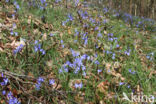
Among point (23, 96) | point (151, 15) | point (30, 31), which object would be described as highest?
point (151, 15)

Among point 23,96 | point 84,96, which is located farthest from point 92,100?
point 23,96

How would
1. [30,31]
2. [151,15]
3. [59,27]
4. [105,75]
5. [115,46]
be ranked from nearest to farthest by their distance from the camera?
[105,75] → [30,31] → [115,46] → [59,27] → [151,15]

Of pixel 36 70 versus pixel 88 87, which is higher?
pixel 36 70

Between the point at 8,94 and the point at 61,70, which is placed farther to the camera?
the point at 61,70

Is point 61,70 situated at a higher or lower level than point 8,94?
higher

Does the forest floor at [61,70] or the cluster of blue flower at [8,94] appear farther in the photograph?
the forest floor at [61,70]

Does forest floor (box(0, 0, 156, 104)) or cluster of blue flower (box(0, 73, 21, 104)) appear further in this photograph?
forest floor (box(0, 0, 156, 104))

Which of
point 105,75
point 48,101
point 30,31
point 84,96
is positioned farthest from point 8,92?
point 30,31

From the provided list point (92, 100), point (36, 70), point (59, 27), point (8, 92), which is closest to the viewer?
point (8, 92)

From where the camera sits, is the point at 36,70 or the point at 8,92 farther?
the point at 36,70

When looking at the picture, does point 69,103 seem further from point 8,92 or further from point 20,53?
point 20,53
